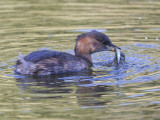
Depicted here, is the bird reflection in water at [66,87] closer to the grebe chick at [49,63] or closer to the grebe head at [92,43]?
the grebe chick at [49,63]

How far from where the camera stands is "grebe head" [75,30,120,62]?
7.91 m

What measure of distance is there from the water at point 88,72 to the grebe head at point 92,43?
34 cm

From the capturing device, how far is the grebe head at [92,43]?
7906 millimetres

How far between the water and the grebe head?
338 mm

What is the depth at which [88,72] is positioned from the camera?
24.3ft

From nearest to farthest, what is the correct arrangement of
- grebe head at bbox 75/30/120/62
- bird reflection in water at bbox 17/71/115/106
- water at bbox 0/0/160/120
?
water at bbox 0/0/160/120
bird reflection in water at bbox 17/71/115/106
grebe head at bbox 75/30/120/62

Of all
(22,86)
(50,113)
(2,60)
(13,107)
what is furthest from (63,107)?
(2,60)

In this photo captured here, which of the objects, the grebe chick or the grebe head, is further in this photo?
the grebe head

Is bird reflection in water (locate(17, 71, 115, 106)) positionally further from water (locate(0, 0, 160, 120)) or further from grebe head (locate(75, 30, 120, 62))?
grebe head (locate(75, 30, 120, 62))

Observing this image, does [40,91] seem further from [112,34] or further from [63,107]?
[112,34]

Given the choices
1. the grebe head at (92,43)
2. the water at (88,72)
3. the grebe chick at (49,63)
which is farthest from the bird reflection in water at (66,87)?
the grebe head at (92,43)

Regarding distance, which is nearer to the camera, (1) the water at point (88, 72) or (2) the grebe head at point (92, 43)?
(1) the water at point (88, 72)

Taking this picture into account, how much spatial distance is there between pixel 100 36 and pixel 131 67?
934 mm

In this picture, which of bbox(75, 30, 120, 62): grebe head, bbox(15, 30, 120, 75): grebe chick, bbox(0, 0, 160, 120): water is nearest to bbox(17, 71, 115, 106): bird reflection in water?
bbox(0, 0, 160, 120): water
